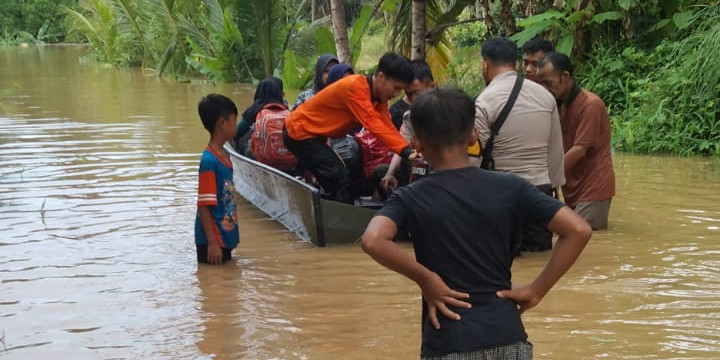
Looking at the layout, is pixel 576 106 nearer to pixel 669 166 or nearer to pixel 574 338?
pixel 574 338

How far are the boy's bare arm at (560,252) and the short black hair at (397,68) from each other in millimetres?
3724

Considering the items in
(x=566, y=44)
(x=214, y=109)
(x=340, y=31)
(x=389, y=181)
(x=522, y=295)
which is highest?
(x=340, y=31)

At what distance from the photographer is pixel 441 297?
2795mm

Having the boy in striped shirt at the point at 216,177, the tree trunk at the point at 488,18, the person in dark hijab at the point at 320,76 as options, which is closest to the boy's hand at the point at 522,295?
the boy in striped shirt at the point at 216,177

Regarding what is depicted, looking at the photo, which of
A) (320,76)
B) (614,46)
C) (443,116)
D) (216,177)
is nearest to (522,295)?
(443,116)

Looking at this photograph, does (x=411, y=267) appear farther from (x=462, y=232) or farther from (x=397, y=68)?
(x=397, y=68)

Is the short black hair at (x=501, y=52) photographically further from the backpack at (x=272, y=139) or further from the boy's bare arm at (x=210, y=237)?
the backpack at (x=272, y=139)

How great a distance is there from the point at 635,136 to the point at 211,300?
7.50 metres

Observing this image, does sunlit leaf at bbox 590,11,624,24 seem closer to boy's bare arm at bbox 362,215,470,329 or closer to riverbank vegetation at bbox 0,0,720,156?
riverbank vegetation at bbox 0,0,720,156

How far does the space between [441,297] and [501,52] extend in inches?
132

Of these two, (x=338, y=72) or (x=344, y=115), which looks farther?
(x=338, y=72)

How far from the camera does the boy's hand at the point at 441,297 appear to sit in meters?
2.79

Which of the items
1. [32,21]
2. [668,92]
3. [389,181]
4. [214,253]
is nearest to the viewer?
[214,253]

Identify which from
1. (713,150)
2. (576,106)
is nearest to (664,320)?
(576,106)
